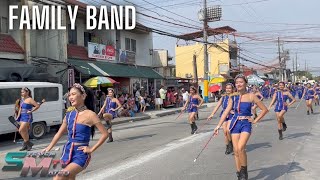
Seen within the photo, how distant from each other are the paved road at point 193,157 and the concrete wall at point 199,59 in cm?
4178

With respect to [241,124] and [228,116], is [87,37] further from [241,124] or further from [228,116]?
[241,124]

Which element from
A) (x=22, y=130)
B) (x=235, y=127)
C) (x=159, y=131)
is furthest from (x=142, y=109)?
(x=235, y=127)

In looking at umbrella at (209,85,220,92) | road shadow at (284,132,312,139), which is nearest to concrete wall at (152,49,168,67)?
umbrella at (209,85,220,92)

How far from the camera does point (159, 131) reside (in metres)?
16.5

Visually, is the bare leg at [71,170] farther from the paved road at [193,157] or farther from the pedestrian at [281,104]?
the pedestrian at [281,104]

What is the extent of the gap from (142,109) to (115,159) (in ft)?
60.0

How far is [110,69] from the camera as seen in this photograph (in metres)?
27.2

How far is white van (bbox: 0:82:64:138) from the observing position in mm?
14594

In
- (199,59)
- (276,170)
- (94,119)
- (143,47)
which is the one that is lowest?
→ (276,170)

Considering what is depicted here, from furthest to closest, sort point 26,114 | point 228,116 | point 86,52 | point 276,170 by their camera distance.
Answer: point 86,52 < point 26,114 < point 228,116 < point 276,170

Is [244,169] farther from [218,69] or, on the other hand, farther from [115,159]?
[218,69]

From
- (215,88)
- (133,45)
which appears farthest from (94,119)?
(215,88)

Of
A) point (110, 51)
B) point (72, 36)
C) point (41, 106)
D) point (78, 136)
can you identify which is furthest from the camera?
point (110, 51)

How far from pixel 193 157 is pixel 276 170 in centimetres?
226
